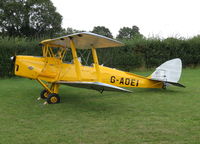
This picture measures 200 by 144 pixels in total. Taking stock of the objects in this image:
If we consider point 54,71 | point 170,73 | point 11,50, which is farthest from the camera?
point 11,50

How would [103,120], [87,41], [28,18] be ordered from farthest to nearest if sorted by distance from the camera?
[28,18]
[87,41]
[103,120]

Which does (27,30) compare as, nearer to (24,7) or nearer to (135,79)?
(24,7)

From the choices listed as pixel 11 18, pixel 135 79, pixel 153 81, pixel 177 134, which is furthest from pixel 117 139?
pixel 11 18

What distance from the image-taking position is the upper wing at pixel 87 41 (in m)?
5.99

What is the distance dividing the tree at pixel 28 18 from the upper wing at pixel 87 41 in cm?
2990

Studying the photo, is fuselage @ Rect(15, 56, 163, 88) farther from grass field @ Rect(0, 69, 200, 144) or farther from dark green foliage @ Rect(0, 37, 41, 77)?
dark green foliage @ Rect(0, 37, 41, 77)

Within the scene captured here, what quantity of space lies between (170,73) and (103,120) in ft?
15.5

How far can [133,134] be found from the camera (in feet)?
13.6

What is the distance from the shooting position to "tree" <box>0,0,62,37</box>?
34969 mm

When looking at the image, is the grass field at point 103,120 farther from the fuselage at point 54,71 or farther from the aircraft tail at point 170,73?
the aircraft tail at point 170,73

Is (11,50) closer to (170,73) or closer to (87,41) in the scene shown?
(87,41)

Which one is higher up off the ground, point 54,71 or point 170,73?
point 170,73

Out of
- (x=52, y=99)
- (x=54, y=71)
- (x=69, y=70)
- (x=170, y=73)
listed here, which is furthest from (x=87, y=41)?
(x=170, y=73)

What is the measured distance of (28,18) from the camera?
36.1m
